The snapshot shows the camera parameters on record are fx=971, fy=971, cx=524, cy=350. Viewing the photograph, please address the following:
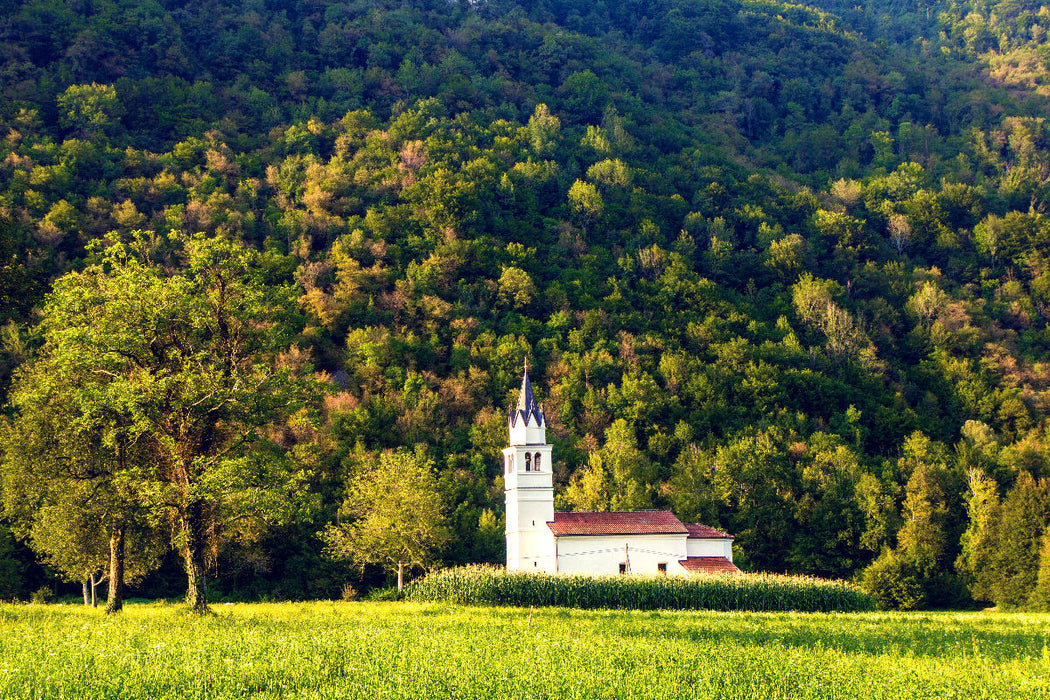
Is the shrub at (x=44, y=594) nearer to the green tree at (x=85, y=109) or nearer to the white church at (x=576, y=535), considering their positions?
the white church at (x=576, y=535)

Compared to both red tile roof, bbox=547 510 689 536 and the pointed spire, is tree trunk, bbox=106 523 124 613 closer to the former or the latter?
red tile roof, bbox=547 510 689 536

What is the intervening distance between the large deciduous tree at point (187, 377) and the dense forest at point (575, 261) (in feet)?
3.71

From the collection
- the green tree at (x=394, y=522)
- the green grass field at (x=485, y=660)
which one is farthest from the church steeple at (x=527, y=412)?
the green grass field at (x=485, y=660)

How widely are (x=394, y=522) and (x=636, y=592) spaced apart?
64.7 feet

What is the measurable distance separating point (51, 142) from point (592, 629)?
364ft

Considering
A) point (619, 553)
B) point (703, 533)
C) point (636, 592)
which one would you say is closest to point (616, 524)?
point (619, 553)

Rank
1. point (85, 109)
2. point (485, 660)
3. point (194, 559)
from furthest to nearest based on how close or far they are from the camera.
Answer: point (85, 109), point (194, 559), point (485, 660)

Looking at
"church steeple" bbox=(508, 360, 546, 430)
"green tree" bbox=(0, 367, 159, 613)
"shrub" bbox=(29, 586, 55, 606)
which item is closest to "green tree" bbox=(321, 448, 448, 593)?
"church steeple" bbox=(508, 360, 546, 430)

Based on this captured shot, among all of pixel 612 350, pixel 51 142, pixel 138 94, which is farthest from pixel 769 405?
pixel 138 94

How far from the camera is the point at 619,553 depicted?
63.2 meters

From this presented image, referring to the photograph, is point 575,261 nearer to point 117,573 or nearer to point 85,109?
point 85,109

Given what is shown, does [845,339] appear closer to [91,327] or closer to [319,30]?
[91,327]

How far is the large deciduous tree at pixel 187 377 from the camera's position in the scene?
101 ft

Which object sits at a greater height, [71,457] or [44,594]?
[71,457]
